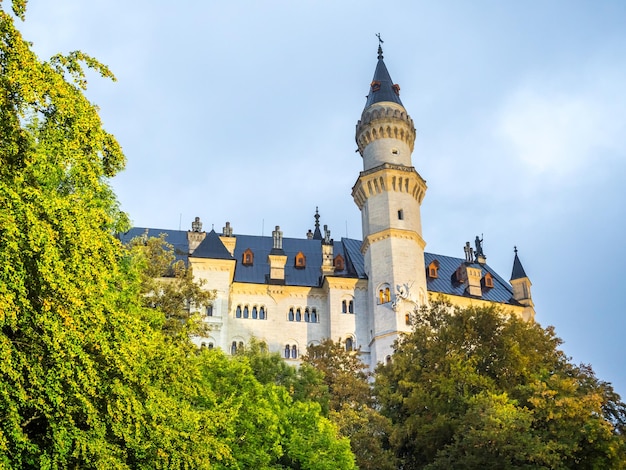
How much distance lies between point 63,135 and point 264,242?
5037 centimetres

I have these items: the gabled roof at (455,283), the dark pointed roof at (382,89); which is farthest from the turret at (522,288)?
the dark pointed roof at (382,89)

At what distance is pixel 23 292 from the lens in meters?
12.6

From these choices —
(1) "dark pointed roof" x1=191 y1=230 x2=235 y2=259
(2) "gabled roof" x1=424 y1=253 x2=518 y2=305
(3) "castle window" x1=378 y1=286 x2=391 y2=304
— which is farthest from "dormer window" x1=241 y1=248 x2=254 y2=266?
(2) "gabled roof" x1=424 y1=253 x2=518 y2=305

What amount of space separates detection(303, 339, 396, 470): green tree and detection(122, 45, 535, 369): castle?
10397 mm

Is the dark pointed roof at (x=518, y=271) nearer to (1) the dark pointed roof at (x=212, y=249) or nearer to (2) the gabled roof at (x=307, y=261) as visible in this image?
(2) the gabled roof at (x=307, y=261)

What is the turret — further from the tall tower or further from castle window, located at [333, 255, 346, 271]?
castle window, located at [333, 255, 346, 271]

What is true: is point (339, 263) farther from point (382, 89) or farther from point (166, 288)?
point (166, 288)

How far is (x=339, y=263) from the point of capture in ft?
200

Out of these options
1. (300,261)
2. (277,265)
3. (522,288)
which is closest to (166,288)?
(277,265)

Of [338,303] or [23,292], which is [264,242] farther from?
[23,292]

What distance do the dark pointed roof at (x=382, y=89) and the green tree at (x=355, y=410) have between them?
28867mm

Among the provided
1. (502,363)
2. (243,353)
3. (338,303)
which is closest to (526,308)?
(338,303)

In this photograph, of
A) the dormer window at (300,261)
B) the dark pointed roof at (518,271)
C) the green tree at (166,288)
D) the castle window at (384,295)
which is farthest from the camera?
the dark pointed roof at (518,271)

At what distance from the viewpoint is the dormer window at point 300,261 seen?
62.0 meters
